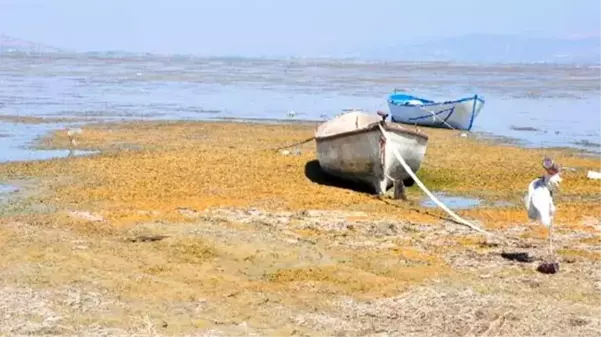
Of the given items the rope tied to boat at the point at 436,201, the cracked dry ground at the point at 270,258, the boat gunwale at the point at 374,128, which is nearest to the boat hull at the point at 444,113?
the cracked dry ground at the point at 270,258

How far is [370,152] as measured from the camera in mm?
18344

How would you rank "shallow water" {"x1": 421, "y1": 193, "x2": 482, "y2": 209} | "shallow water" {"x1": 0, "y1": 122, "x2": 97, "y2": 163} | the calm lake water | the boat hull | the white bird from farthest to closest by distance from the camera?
the boat hull → the calm lake water → "shallow water" {"x1": 0, "y1": 122, "x2": 97, "y2": 163} → "shallow water" {"x1": 421, "y1": 193, "x2": 482, "y2": 209} → the white bird

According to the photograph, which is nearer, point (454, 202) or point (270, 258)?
point (270, 258)

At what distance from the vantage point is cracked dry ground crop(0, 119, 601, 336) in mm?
9281

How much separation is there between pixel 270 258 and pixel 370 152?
6734mm

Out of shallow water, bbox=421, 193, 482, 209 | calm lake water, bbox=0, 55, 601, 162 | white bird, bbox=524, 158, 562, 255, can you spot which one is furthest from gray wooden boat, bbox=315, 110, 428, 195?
calm lake water, bbox=0, 55, 601, 162

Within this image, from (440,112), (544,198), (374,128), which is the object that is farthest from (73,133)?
(544,198)

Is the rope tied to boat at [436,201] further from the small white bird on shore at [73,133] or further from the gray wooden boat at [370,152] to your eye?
the small white bird on shore at [73,133]

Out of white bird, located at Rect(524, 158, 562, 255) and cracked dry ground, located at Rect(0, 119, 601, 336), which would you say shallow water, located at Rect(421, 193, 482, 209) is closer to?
cracked dry ground, located at Rect(0, 119, 601, 336)

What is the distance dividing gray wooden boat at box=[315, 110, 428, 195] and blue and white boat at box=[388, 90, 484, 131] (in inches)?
598

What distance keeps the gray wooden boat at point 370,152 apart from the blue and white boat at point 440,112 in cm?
1520

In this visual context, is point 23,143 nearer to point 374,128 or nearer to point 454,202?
point 374,128

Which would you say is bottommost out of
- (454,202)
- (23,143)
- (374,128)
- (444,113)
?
(23,143)

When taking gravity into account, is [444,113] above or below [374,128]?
below
